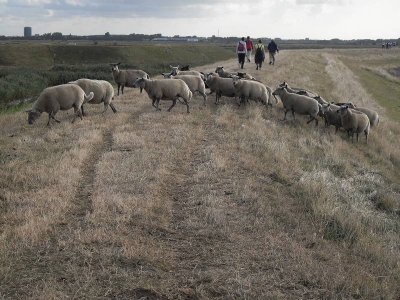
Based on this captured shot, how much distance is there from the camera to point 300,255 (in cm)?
707

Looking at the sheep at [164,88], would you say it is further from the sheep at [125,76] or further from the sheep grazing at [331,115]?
the sheep grazing at [331,115]

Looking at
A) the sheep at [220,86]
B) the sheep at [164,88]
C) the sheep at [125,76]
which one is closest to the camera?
the sheep at [164,88]

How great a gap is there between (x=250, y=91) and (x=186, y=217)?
1237 cm

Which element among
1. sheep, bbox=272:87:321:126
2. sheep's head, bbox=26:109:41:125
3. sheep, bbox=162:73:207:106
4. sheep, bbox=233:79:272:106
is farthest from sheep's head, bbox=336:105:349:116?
sheep's head, bbox=26:109:41:125

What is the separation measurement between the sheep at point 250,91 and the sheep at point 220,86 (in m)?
0.33

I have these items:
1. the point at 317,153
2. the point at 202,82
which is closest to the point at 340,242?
the point at 317,153

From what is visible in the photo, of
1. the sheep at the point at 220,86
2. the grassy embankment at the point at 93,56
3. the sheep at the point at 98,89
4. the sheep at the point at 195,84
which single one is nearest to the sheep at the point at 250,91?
the sheep at the point at 220,86

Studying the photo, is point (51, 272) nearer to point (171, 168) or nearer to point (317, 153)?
point (171, 168)

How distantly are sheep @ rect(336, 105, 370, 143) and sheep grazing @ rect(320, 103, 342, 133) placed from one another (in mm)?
237

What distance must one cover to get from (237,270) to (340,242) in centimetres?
242

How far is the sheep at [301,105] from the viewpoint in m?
19.4

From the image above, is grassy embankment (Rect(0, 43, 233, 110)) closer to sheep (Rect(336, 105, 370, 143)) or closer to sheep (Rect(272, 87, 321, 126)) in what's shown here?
sheep (Rect(272, 87, 321, 126))

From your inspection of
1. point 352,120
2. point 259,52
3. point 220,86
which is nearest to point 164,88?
point 220,86

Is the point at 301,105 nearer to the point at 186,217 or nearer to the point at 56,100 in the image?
the point at 56,100
